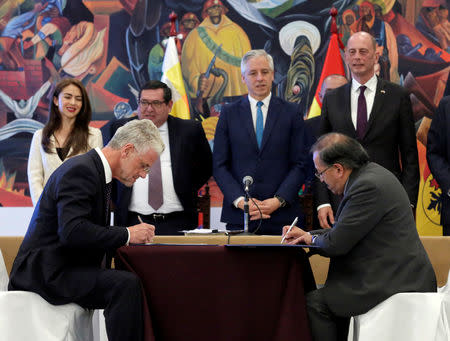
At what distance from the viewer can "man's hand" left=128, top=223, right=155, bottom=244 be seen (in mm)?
3191

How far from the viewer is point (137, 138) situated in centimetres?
327

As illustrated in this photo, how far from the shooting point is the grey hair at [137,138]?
3273 millimetres

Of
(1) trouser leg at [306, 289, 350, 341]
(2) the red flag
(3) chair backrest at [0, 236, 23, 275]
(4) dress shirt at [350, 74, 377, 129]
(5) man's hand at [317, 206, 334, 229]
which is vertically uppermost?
(2) the red flag

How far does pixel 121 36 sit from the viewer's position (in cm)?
652

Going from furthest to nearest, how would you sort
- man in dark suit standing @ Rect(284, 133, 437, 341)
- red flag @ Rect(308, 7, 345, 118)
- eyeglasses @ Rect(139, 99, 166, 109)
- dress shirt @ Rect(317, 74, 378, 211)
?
red flag @ Rect(308, 7, 345, 118), eyeglasses @ Rect(139, 99, 166, 109), dress shirt @ Rect(317, 74, 378, 211), man in dark suit standing @ Rect(284, 133, 437, 341)

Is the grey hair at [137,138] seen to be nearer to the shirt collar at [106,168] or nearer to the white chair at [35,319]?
the shirt collar at [106,168]

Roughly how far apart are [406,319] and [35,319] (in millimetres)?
1769

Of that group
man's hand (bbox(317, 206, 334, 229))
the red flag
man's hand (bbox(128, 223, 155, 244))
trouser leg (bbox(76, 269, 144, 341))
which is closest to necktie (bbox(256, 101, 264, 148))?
man's hand (bbox(317, 206, 334, 229))

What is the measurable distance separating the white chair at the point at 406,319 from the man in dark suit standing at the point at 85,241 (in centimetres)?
112

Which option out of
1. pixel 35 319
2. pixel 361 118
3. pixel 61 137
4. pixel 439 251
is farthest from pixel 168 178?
pixel 439 251

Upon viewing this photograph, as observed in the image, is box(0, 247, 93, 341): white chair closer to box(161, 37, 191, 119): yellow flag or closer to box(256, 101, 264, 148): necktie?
box(256, 101, 264, 148): necktie

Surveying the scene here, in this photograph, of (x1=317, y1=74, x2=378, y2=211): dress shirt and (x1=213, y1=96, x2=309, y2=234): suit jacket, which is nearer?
(x1=213, y1=96, x2=309, y2=234): suit jacket

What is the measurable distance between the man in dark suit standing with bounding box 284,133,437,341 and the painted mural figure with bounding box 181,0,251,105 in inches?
133

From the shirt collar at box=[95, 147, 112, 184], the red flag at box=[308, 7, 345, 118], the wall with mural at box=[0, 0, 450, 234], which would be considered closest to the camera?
the shirt collar at box=[95, 147, 112, 184]
